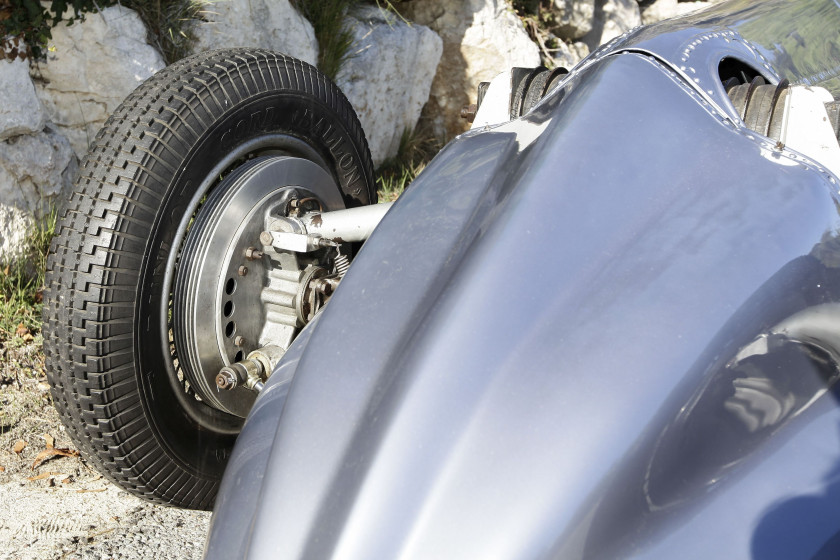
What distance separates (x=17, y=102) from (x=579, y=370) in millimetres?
2956

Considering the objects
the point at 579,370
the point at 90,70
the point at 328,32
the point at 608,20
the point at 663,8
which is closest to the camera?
the point at 579,370

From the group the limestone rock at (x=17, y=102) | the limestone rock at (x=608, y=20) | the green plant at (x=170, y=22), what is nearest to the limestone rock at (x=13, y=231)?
the limestone rock at (x=17, y=102)

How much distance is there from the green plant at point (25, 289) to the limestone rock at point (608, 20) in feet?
14.8

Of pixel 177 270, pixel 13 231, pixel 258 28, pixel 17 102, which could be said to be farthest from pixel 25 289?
pixel 258 28

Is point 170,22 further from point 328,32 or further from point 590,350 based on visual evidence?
point 590,350

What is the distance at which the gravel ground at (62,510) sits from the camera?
7.58ft

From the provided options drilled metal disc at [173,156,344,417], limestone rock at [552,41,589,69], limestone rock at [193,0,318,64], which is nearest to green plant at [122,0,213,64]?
limestone rock at [193,0,318,64]

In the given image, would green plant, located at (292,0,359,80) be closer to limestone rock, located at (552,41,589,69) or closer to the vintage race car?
limestone rock, located at (552,41,589,69)

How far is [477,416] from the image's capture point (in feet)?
3.59

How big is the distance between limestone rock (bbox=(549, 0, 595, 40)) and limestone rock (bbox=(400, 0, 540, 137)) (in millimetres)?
608

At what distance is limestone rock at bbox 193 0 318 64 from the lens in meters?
4.09

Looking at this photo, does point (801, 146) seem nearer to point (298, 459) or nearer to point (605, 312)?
point (605, 312)

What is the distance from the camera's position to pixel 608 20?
6680mm

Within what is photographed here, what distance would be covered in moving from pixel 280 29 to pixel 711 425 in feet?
12.1
